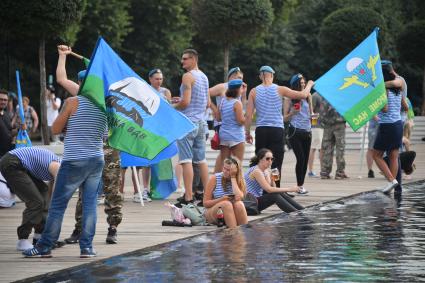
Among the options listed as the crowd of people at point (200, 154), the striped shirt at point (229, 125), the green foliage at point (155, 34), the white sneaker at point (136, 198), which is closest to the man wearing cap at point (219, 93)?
the crowd of people at point (200, 154)

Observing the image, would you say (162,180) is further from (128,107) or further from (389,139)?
(128,107)

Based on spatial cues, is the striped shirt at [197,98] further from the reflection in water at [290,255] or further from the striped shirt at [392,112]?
the striped shirt at [392,112]

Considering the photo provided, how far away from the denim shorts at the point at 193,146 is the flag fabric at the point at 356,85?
9.78 ft

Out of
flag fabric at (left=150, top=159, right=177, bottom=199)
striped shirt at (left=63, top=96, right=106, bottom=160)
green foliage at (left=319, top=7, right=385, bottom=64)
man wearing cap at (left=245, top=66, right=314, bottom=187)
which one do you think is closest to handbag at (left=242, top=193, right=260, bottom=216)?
man wearing cap at (left=245, top=66, right=314, bottom=187)

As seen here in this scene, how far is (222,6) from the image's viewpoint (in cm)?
3322

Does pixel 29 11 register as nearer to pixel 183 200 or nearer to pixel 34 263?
pixel 183 200

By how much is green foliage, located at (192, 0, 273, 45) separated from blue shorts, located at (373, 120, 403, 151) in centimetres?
1465

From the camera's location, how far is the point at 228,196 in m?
13.7

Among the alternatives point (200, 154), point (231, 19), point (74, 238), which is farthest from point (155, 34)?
point (74, 238)

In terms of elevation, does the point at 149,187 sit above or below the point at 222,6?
below

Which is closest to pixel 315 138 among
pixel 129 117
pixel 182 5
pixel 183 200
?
pixel 183 200

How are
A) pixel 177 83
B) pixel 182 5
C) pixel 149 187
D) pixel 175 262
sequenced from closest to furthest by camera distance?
pixel 175 262
pixel 149 187
pixel 182 5
pixel 177 83

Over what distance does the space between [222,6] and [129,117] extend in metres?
21.8

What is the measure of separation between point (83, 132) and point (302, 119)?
8.49m
